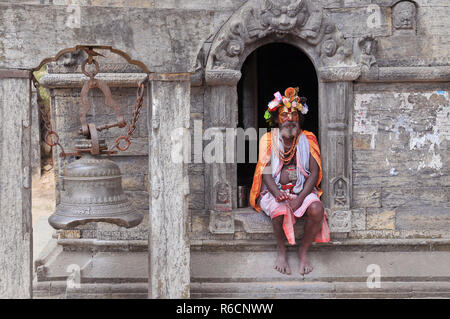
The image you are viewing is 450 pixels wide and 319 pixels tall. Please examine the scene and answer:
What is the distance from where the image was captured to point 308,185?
211 inches

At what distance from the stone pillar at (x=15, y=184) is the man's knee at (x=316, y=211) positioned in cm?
266

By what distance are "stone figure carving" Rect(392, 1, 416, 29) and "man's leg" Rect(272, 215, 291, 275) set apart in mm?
2424


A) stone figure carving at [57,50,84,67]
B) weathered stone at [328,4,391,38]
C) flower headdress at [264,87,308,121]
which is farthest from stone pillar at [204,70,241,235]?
stone figure carving at [57,50,84,67]

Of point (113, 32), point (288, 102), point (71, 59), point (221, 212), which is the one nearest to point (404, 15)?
point (288, 102)

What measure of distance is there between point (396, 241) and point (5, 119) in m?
4.11

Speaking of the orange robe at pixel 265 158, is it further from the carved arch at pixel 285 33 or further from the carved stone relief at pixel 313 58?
the carved arch at pixel 285 33

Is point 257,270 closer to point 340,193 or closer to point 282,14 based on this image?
point 340,193

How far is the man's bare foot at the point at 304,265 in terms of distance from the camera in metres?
5.26

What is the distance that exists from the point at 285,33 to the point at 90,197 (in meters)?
2.85

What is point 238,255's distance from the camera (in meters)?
5.55

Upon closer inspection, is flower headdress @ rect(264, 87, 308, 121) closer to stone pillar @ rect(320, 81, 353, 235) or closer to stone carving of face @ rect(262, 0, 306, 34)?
stone pillar @ rect(320, 81, 353, 235)

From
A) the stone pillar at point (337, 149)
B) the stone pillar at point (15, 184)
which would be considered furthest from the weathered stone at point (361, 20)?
the stone pillar at point (15, 184)

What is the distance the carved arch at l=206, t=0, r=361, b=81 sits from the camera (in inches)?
211

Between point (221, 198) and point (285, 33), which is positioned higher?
point (285, 33)
